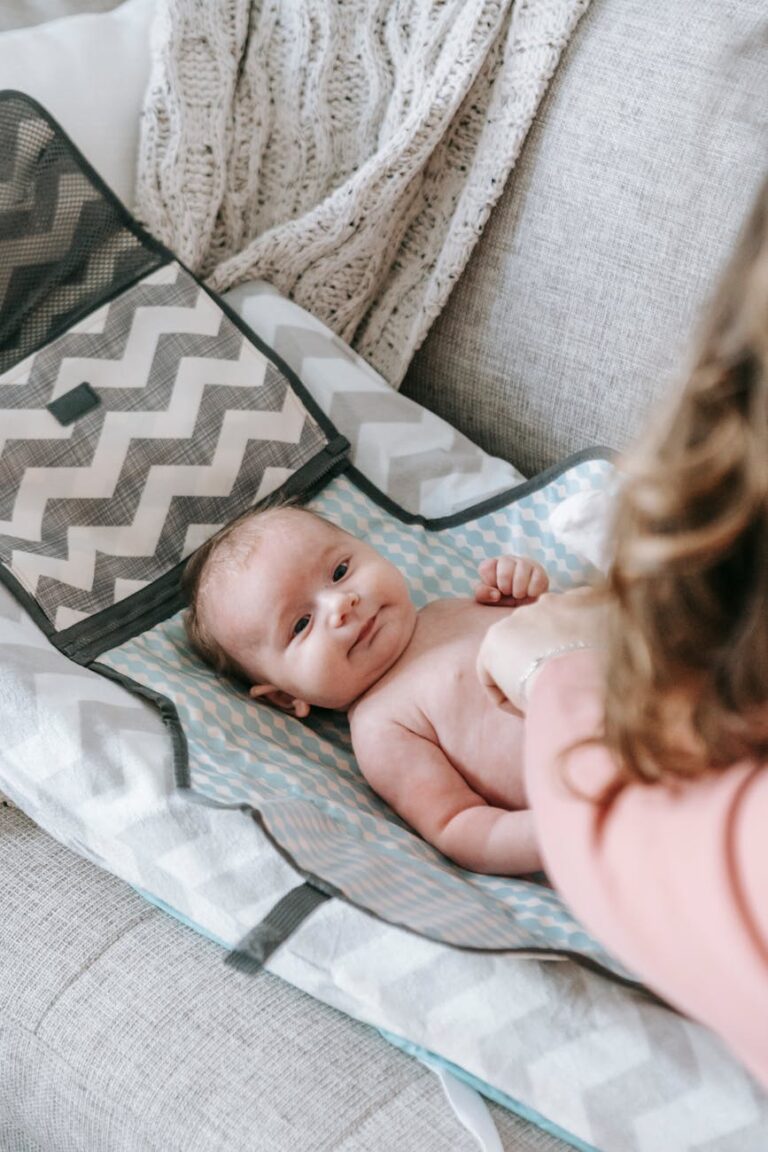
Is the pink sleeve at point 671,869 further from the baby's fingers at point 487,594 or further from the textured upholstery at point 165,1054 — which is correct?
the baby's fingers at point 487,594

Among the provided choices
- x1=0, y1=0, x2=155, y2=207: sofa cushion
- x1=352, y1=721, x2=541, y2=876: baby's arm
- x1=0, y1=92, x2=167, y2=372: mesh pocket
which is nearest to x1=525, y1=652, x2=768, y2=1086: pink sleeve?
x1=352, y1=721, x2=541, y2=876: baby's arm

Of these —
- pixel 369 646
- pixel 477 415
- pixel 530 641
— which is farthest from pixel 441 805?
pixel 477 415

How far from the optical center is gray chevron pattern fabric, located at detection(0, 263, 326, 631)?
4.18 feet

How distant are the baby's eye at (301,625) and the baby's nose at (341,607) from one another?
5cm

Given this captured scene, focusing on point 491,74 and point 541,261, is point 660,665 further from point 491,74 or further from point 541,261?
point 491,74

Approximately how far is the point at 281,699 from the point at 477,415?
45 cm

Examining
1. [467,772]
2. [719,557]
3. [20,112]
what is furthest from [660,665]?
[20,112]

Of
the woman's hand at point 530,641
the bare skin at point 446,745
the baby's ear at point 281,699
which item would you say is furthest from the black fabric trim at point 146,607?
the woman's hand at point 530,641

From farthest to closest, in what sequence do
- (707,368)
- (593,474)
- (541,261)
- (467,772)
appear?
(541,261) → (593,474) → (467,772) → (707,368)

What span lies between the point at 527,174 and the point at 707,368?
98 centimetres

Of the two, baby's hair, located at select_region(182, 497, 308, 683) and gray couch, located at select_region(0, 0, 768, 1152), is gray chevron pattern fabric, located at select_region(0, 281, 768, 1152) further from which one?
baby's hair, located at select_region(182, 497, 308, 683)

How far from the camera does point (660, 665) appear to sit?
574 millimetres

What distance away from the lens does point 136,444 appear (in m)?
1.33

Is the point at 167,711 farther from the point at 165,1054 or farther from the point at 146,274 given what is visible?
the point at 146,274
